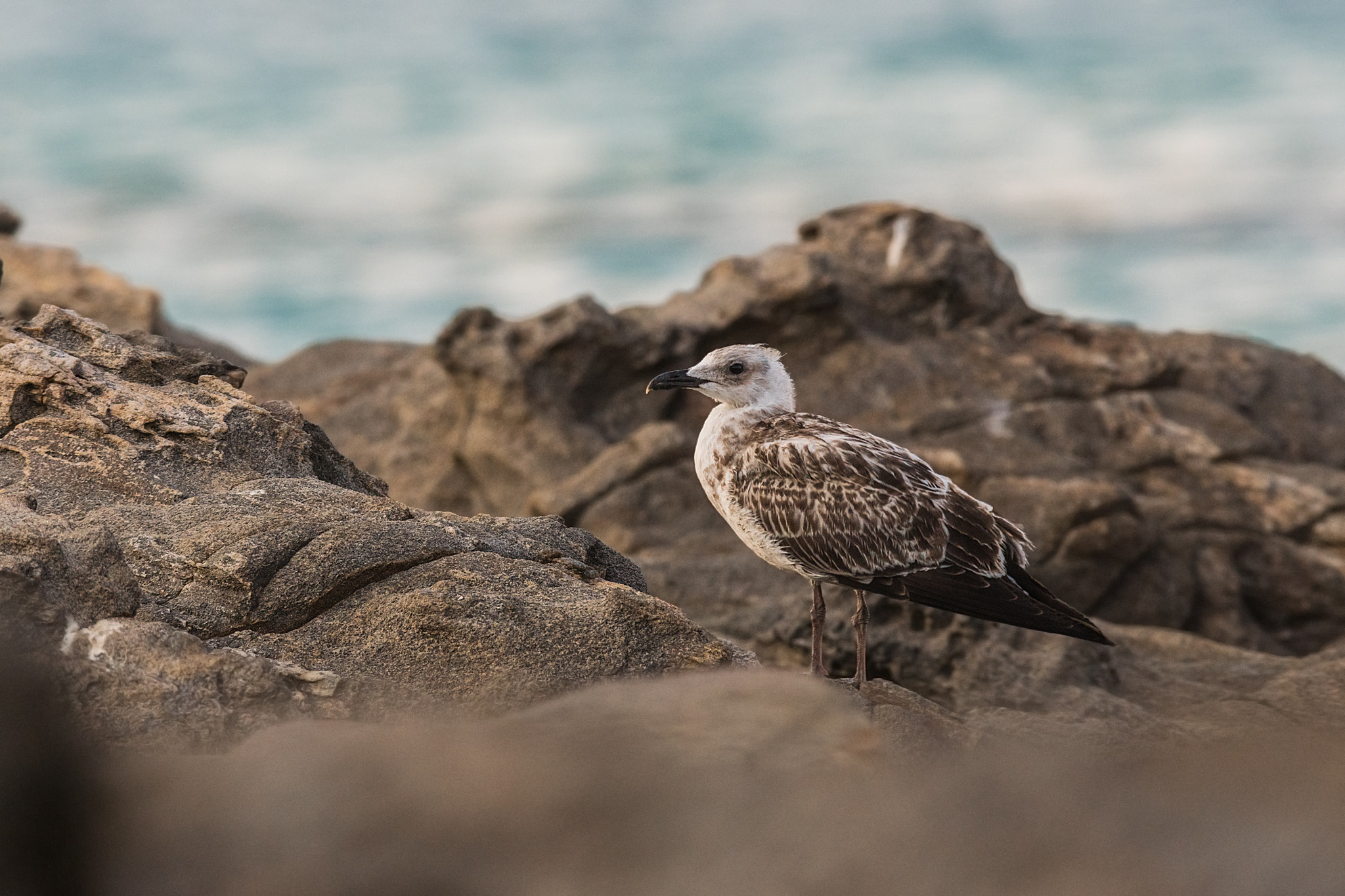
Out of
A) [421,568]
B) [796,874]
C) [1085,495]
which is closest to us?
[796,874]

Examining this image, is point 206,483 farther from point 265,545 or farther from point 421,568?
point 421,568

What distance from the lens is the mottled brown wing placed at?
10.1m

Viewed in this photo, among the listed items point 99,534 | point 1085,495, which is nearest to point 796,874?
point 99,534

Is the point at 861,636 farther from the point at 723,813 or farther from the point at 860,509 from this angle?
the point at 723,813

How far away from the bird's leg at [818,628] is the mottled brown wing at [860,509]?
41 centimetres

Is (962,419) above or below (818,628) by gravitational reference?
below

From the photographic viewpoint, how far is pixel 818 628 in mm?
10656

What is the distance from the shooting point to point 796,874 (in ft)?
13.3

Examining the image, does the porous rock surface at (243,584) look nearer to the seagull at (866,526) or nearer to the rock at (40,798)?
the rock at (40,798)

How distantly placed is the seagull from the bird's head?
0.87ft

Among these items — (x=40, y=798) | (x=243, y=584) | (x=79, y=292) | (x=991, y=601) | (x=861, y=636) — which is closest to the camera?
(x=40, y=798)

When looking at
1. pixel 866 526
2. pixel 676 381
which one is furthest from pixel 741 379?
pixel 866 526

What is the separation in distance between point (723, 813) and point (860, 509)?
6.05 m

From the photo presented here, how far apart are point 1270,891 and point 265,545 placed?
5884 mm
